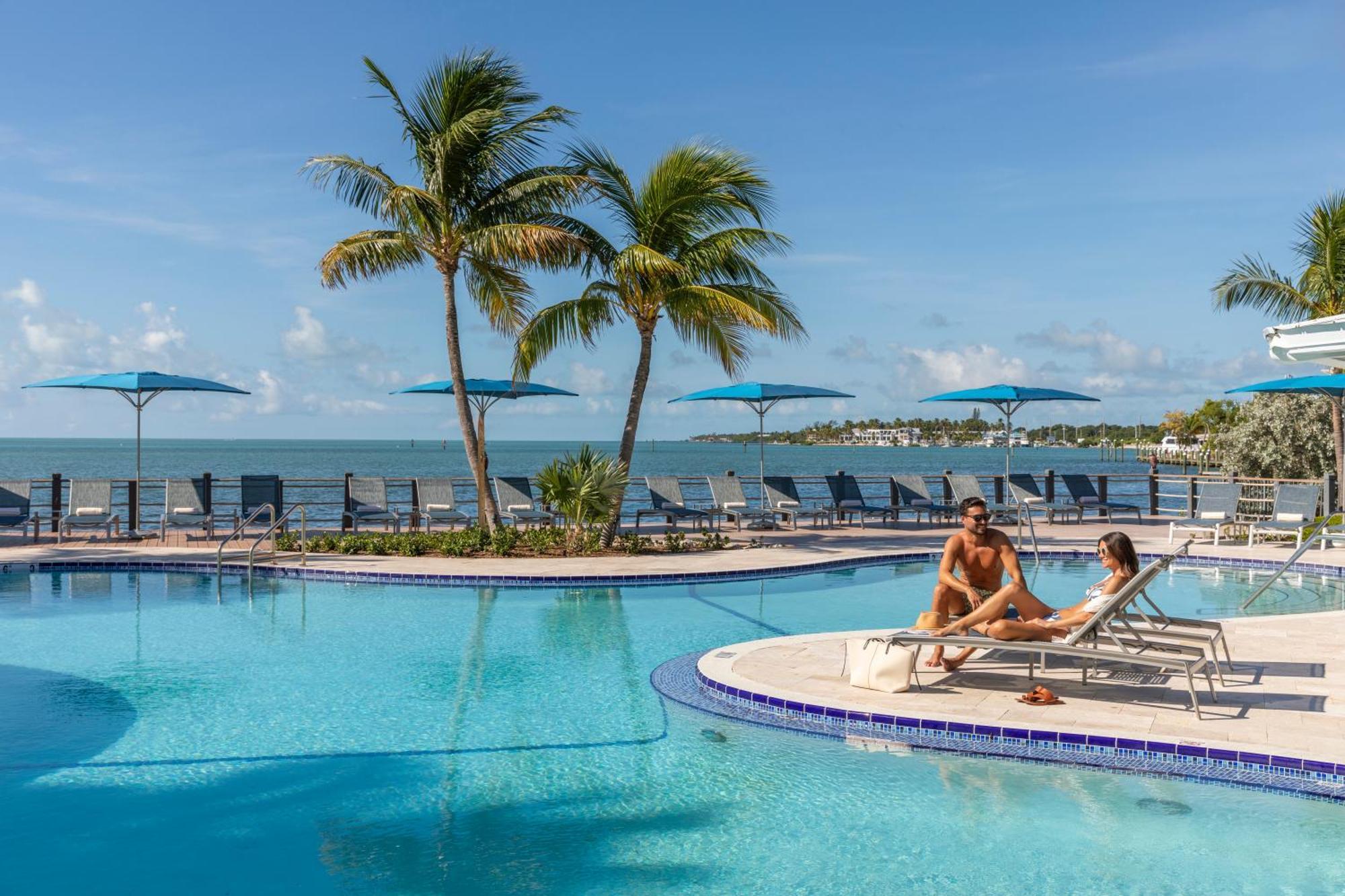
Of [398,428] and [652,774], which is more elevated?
[398,428]

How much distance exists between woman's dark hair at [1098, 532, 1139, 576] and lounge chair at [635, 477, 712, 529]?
33.1ft

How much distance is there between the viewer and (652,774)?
17.7 feet

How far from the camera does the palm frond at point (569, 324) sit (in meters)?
14.1

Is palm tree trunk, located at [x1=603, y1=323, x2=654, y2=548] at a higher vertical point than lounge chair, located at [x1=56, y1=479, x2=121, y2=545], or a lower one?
higher

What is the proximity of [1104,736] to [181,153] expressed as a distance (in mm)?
19467

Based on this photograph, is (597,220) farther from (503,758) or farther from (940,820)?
(940,820)

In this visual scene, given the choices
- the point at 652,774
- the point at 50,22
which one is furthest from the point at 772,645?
the point at 50,22

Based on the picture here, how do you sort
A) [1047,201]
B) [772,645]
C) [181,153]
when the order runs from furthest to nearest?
[1047,201], [181,153], [772,645]

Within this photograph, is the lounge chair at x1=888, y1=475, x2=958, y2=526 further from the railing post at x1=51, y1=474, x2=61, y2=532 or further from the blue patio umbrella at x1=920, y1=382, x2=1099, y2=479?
the railing post at x1=51, y1=474, x2=61, y2=532

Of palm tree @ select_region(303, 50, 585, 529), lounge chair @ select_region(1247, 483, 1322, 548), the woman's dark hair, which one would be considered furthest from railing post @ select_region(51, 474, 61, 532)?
lounge chair @ select_region(1247, 483, 1322, 548)

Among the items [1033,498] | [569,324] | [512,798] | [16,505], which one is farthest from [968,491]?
[16,505]

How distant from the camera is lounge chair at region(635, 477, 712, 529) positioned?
16469mm

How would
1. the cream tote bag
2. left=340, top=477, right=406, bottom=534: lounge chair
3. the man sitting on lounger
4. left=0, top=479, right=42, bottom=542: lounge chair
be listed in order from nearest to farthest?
the cream tote bag → the man sitting on lounger → left=0, top=479, right=42, bottom=542: lounge chair → left=340, top=477, right=406, bottom=534: lounge chair

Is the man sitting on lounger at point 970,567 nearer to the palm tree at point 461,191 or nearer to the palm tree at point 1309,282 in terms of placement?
the palm tree at point 461,191
